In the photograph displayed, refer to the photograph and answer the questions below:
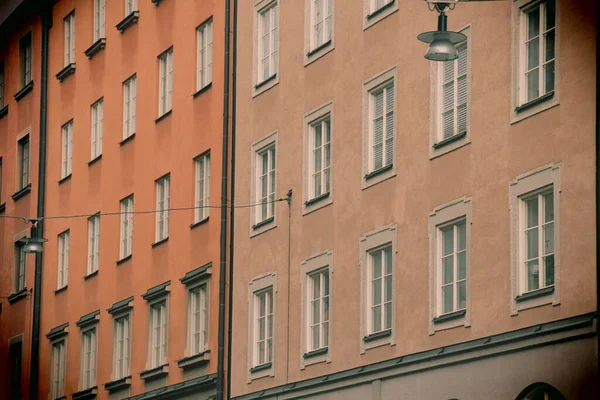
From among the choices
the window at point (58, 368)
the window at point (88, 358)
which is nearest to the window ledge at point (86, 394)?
the window at point (88, 358)

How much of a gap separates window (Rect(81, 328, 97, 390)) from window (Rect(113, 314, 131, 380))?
1748 millimetres

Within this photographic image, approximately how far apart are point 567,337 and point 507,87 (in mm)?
4717

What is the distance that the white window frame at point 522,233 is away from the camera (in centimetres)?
2711

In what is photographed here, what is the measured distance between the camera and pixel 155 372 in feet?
143

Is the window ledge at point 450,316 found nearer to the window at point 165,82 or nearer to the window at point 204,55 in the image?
the window at point 204,55

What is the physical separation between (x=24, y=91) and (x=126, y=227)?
1174 cm

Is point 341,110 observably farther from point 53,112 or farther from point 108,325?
point 53,112

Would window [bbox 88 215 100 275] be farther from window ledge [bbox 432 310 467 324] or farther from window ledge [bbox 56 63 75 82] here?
window ledge [bbox 432 310 467 324]

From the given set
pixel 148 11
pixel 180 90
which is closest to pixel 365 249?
pixel 180 90

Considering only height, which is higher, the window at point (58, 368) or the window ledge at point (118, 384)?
the window at point (58, 368)

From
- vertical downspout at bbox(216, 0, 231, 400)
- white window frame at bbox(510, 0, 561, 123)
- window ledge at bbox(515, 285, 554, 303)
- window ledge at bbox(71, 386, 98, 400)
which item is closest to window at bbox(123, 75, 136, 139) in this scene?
vertical downspout at bbox(216, 0, 231, 400)

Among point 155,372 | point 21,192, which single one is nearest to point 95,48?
point 21,192

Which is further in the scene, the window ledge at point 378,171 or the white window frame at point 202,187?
the white window frame at point 202,187

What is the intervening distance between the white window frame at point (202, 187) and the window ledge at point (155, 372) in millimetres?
3820
